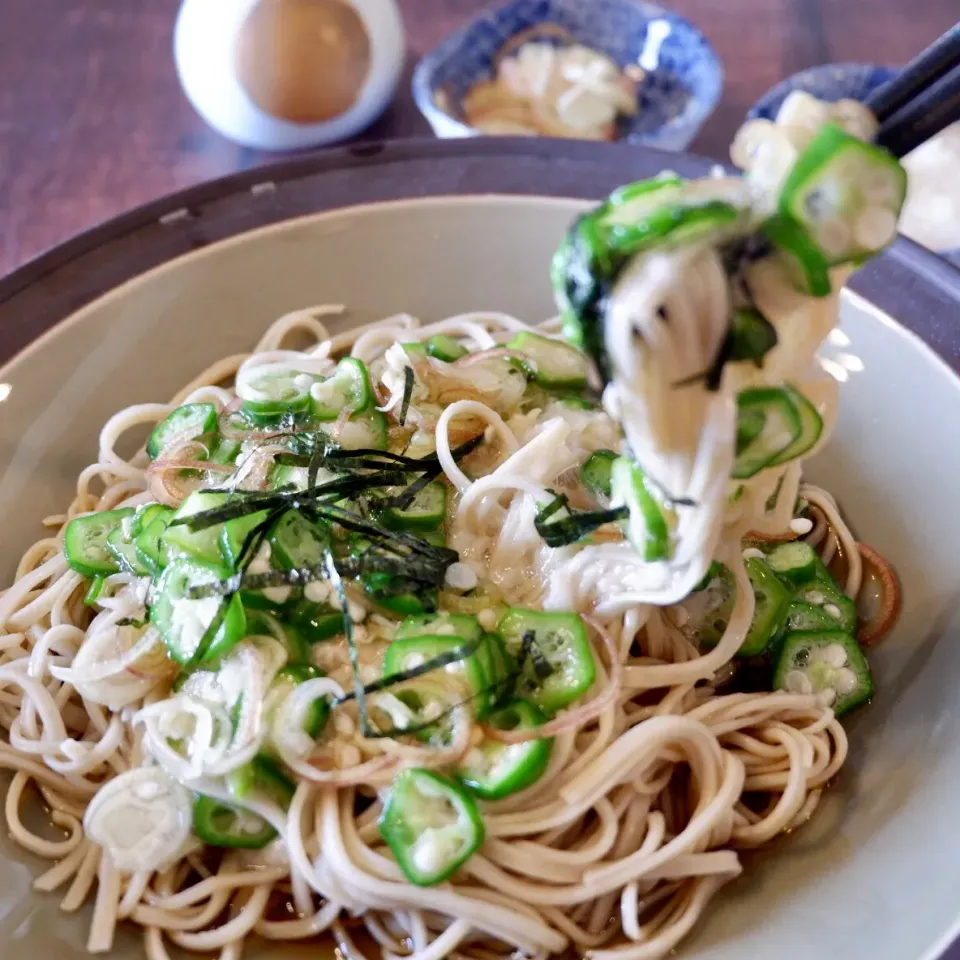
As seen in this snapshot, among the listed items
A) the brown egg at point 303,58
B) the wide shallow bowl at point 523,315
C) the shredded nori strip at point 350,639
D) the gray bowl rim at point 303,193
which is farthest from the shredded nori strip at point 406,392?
the brown egg at point 303,58

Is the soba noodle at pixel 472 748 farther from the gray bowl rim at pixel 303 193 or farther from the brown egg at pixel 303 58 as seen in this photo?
the brown egg at pixel 303 58

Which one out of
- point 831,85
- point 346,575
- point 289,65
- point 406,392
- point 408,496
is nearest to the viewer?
point 346,575

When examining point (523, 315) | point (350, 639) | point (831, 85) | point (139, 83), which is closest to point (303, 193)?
point (523, 315)

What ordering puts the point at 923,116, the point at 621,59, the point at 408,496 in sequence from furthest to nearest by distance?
the point at 621,59
the point at 408,496
the point at 923,116

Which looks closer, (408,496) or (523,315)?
(408,496)

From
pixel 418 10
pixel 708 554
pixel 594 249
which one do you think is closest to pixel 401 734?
pixel 708 554

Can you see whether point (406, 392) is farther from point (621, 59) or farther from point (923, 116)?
point (621, 59)

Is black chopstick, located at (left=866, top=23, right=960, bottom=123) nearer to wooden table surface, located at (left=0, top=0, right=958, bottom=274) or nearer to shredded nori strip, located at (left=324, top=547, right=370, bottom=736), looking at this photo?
shredded nori strip, located at (left=324, top=547, right=370, bottom=736)

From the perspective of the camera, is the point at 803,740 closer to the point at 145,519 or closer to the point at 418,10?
the point at 145,519
